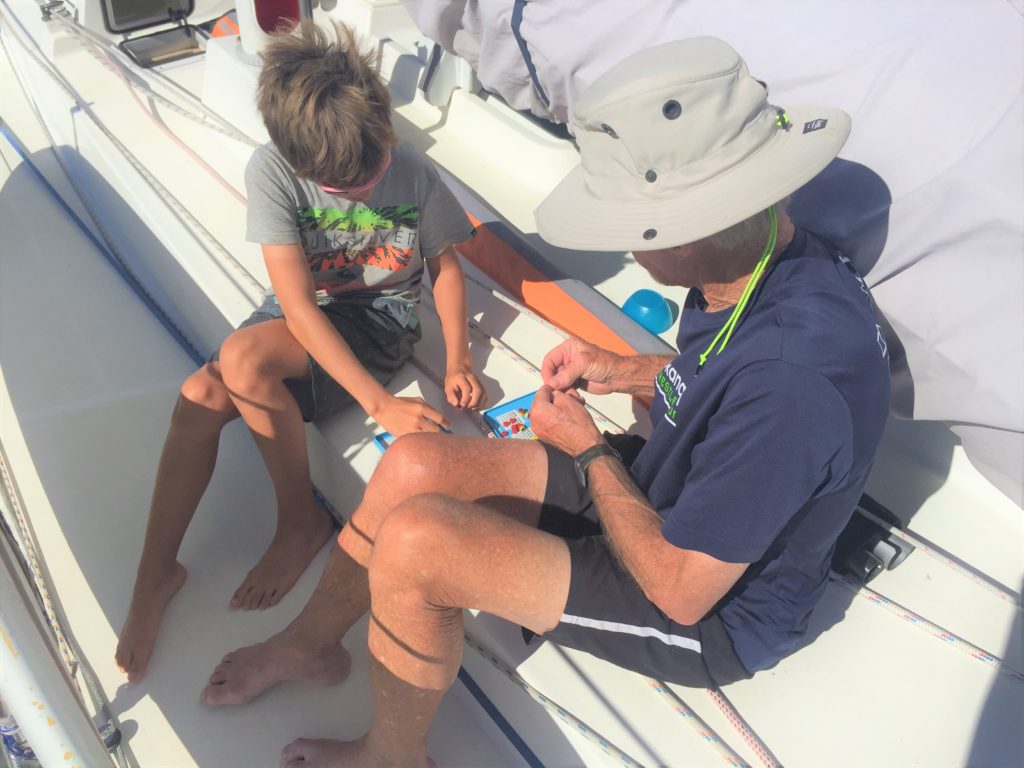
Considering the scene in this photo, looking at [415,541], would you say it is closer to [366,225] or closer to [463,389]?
[463,389]

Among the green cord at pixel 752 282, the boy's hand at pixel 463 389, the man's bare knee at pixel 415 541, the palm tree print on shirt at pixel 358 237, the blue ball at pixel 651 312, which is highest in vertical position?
the green cord at pixel 752 282

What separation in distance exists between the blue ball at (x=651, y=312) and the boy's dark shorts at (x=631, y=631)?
2.87 feet

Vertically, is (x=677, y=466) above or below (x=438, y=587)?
above

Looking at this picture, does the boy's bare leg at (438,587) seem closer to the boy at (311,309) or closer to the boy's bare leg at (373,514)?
the boy's bare leg at (373,514)

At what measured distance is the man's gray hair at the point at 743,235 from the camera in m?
1.09

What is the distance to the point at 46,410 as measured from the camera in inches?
80.5

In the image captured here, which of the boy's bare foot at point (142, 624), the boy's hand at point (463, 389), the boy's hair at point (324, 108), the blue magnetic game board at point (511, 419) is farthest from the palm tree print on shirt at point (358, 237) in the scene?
the boy's bare foot at point (142, 624)

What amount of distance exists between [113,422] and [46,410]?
7.5 inches

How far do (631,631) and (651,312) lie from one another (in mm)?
980

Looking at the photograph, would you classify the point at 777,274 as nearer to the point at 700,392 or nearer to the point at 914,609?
the point at 700,392

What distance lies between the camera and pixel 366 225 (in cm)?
163

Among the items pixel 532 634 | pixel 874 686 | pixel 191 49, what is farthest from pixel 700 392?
pixel 191 49

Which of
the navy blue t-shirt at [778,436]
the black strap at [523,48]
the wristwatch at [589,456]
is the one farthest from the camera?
the black strap at [523,48]

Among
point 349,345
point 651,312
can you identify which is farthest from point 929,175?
point 349,345
